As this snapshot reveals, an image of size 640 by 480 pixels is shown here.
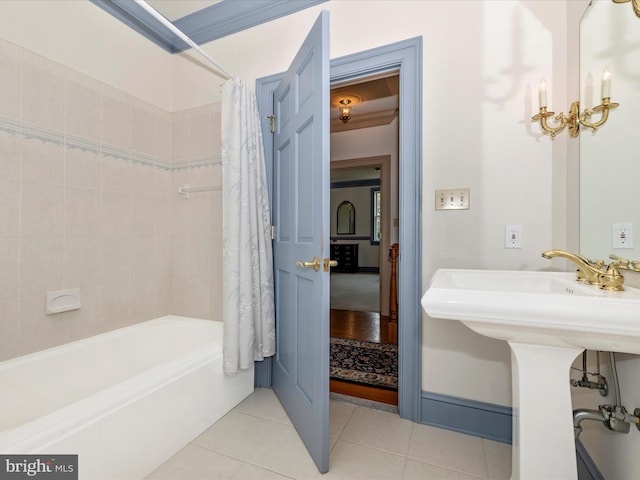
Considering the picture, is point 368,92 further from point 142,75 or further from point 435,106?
point 142,75

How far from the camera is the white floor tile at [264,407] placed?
1637 millimetres

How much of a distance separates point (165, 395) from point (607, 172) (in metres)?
2.03

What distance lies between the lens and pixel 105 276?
5.95 ft

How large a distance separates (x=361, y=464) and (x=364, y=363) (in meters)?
0.97

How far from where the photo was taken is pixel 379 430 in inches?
60.4

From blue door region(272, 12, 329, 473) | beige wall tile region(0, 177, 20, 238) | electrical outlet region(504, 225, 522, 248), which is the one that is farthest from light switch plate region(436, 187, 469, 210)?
beige wall tile region(0, 177, 20, 238)

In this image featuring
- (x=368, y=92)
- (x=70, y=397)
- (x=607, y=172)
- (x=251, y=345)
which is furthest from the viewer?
(x=368, y=92)

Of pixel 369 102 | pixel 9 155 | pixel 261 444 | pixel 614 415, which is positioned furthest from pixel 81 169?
pixel 369 102

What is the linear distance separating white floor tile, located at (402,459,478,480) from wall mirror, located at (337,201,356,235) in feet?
23.9

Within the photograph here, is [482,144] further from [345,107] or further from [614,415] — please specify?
[345,107]

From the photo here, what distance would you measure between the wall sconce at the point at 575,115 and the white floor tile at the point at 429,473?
153 cm

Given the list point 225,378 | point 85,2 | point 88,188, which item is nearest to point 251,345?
point 225,378

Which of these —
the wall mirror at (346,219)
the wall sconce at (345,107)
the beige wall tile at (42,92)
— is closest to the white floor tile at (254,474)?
the beige wall tile at (42,92)

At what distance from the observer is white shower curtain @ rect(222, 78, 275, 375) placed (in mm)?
1620
